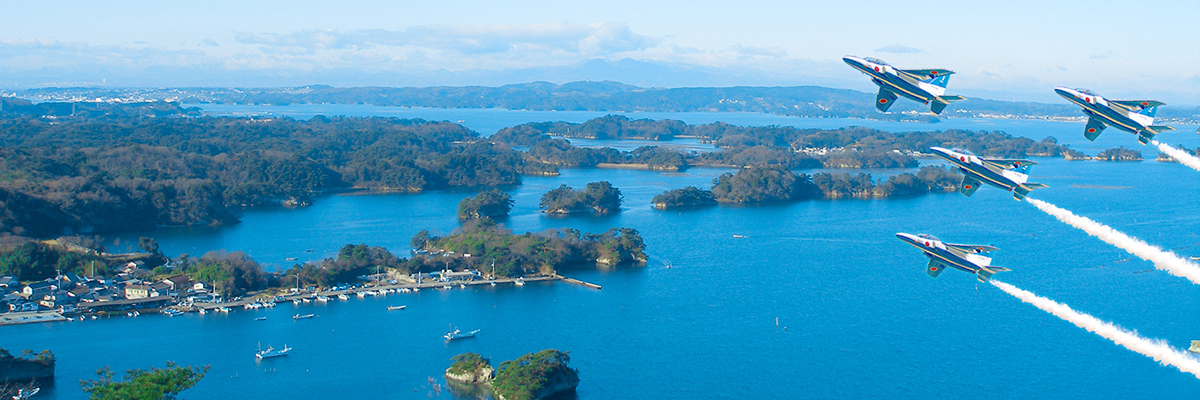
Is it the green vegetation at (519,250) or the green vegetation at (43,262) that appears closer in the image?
the green vegetation at (43,262)

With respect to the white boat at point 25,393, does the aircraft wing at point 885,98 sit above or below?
above

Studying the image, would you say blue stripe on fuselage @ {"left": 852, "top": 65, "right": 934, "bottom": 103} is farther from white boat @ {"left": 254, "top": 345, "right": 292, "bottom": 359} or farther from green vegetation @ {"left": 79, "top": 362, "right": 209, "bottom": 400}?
white boat @ {"left": 254, "top": 345, "right": 292, "bottom": 359}

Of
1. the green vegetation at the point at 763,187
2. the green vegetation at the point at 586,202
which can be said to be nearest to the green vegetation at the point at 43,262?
the green vegetation at the point at 586,202

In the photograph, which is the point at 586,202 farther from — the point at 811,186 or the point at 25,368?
the point at 25,368

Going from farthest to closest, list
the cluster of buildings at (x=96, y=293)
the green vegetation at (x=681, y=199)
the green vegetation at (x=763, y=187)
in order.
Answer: the green vegetation at (x=763, y=187), the green vegetation at (x=681, y=199), the cluster of buildings at (x=96, y=293)

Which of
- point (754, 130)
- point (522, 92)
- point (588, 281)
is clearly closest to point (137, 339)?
point (588, 281)

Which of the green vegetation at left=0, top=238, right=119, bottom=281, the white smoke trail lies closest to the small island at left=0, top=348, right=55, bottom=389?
the green vegetation at left=0, top=238, right=119, bottom=281

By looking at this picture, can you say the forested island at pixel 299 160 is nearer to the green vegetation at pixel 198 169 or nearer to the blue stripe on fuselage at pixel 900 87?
the green vegetation at pixel 198 169
